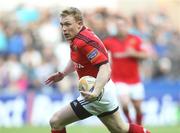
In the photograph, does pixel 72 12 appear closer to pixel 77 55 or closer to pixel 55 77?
pixel 77 55

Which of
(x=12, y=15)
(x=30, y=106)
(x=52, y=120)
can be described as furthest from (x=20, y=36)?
(x=52, y=120)

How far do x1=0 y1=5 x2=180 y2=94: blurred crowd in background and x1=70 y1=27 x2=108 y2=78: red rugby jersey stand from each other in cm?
813

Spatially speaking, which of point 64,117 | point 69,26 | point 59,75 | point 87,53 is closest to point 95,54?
point 87,53

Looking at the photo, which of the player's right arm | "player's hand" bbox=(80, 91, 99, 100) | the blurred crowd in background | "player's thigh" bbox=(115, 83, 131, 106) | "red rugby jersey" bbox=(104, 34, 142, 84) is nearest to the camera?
"player's hand" bbox=(80, 91, 99, 100)

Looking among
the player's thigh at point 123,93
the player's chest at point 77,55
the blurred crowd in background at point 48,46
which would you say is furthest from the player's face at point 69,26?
the blurred crowd in background at point 48,46

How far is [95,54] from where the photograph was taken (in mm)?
8148

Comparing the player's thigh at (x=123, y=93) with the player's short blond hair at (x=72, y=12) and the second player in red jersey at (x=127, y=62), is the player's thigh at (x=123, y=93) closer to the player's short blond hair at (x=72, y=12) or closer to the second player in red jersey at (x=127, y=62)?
the second player in red jersey at (x=127, y=62)

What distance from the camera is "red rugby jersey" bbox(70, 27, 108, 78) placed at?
8.16m

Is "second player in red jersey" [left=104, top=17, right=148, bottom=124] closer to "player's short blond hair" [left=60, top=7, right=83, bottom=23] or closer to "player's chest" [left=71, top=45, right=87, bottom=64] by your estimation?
"player's chest" [left=71, top=45, right=87, bottom=64]

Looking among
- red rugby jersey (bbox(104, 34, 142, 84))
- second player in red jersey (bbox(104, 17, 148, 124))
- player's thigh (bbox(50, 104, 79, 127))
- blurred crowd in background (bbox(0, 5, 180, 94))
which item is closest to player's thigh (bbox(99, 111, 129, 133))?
player's thigh (bbox(50, 104, 79, 127))

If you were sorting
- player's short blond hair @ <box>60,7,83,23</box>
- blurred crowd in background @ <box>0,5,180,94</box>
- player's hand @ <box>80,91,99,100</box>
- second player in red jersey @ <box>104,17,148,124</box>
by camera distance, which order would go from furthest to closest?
blurred crowd in background @ <box>0,5,180,94</box>
second player in red jersey @ <box>104,17,148,124</box>
player's short blond hair @ <box>60,7,83,23</box>
player's hand @ <box>80,91,99,100</box>

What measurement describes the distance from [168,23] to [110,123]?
1248 centimetres

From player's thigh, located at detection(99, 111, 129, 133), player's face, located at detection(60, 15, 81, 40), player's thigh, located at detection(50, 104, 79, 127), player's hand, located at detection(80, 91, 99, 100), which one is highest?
player's face, located at detection(60, 15, 81, 40)

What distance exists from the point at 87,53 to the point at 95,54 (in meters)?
0.10
